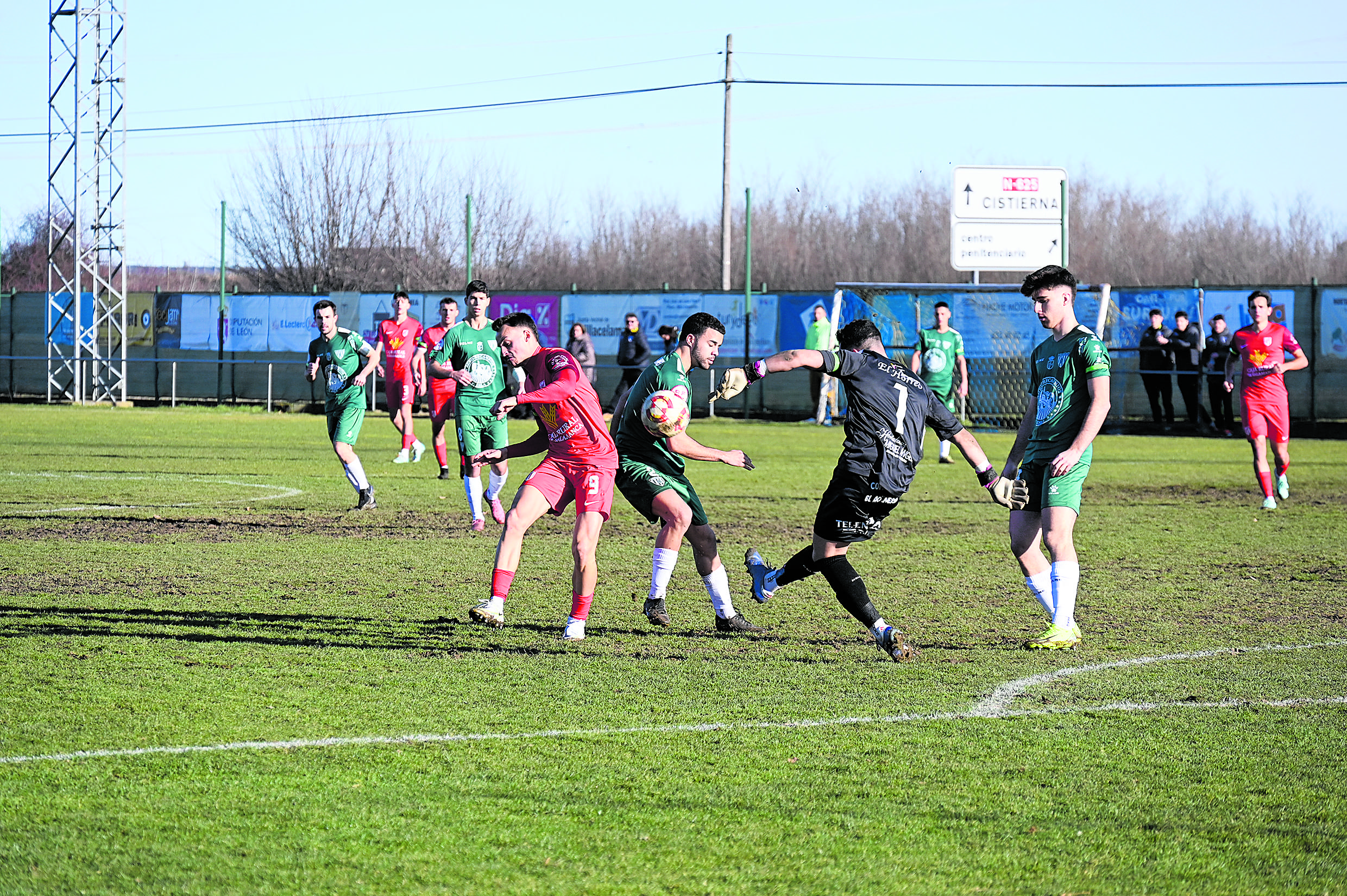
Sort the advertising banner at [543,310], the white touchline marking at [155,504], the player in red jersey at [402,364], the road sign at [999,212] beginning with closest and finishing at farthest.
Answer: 1. the white touchline marking at [155,504]
2. the player in red jersey at [402,364]
3. the road sign at [999,212]
4. the advertising banner at [543,310]

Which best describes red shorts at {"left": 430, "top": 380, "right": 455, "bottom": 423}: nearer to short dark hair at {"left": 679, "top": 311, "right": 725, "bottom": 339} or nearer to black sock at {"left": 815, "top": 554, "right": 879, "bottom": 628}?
short dark hair at {"left": 679, "top": 311, "right": 725, "bottom": 339}

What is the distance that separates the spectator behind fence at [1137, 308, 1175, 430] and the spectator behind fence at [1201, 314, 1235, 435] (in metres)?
0.68

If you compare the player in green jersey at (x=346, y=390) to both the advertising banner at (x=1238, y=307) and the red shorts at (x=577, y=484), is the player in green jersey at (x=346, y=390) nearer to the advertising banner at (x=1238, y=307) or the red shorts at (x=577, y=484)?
the red shorts at (x=577, y=484)

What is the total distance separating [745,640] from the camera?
7305 millimetres

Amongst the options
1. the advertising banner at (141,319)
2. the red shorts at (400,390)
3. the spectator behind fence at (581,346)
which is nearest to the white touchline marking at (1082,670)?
the red shorts at (400,390)

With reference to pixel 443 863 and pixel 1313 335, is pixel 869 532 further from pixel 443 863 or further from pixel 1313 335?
pixel 1313 335

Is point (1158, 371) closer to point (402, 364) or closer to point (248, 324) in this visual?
Result: point (402, 364)

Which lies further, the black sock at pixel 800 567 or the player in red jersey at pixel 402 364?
the player in red jersey at pixel 402 364

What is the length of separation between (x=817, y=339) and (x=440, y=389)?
1211cm

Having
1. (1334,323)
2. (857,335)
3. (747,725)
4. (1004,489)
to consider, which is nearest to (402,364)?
(857,335)

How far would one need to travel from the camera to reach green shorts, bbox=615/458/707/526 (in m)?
7.54

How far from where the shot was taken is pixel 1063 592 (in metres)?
7.20

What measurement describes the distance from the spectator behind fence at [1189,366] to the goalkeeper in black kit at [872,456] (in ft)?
67.9

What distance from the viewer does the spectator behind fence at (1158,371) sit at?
26.3m
